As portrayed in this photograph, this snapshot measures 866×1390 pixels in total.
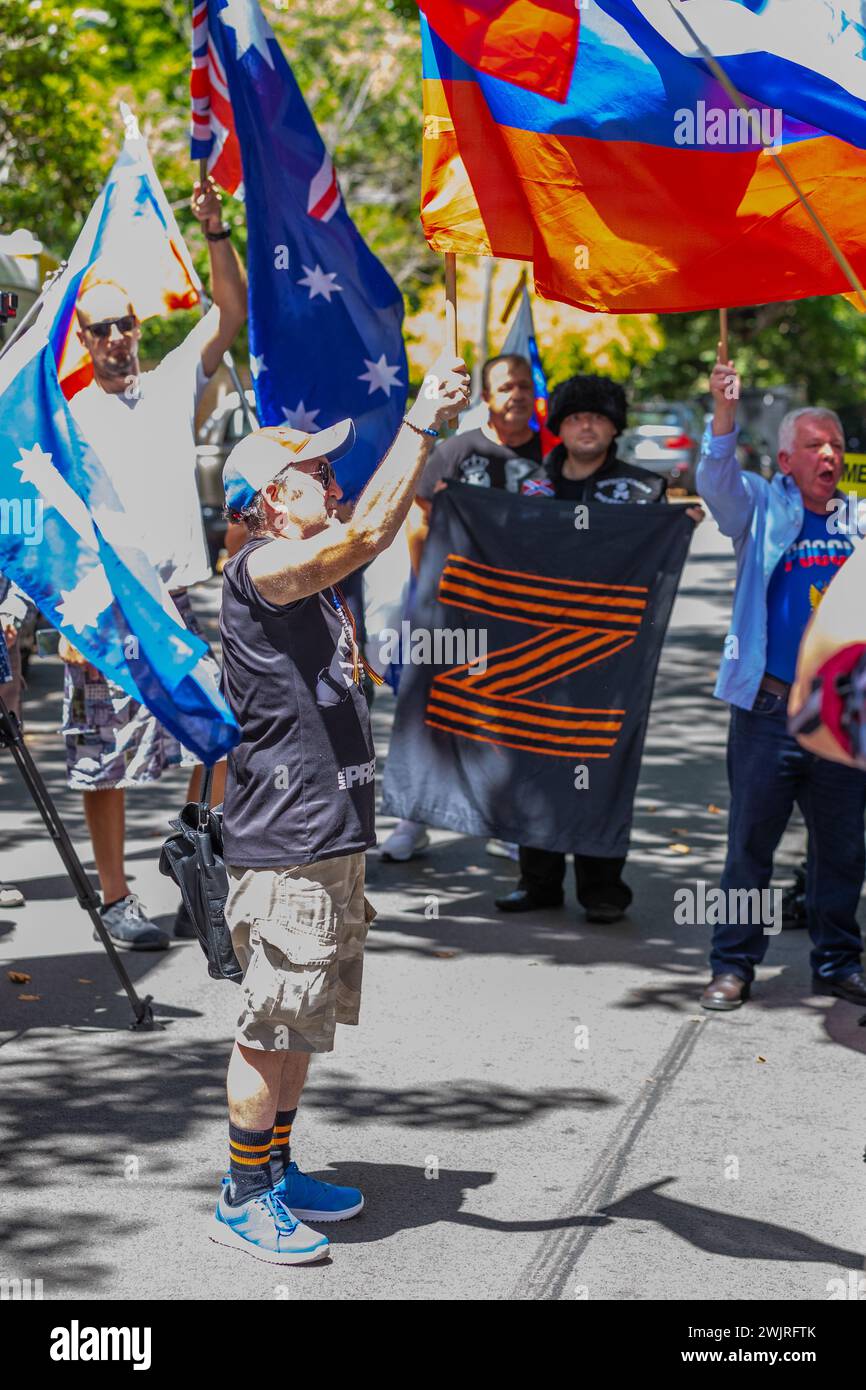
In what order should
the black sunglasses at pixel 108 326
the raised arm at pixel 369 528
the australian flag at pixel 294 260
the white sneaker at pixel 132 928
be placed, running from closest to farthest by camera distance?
the raised arm at pixel 369 528, the black sunglasses at pixel 108 326, the australian flag at pixel 294 260, the white sneaker at pixel 132 928

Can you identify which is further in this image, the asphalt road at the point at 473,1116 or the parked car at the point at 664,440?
the parked car at the point at 664,440

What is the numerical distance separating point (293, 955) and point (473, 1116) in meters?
1.31

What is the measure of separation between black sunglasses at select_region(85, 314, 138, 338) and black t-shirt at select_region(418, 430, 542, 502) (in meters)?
1.79

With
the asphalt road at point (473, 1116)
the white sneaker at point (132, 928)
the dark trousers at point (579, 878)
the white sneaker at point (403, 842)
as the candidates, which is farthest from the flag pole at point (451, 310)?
the white sneaker at point (403, 842)

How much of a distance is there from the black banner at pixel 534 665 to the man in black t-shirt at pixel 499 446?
0.81ft

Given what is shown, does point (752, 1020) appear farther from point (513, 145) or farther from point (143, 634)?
point (513, 145)

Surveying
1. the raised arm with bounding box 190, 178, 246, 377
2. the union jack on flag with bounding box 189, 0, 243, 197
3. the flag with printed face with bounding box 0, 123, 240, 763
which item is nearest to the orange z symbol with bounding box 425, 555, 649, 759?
the raised arm with bounding box 190, 178, 246, 377

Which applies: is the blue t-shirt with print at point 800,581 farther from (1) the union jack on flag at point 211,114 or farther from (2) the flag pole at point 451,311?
(1) the union jack on flag at point 211,114

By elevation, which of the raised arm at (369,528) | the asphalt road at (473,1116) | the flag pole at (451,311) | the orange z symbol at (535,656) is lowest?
the asphalt road at (473,1116)

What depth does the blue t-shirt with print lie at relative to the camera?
20.2 ft

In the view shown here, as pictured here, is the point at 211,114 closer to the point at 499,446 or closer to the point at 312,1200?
the point at 499,446

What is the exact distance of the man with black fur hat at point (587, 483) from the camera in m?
7.28

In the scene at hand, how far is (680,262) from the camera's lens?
5270 millimetres

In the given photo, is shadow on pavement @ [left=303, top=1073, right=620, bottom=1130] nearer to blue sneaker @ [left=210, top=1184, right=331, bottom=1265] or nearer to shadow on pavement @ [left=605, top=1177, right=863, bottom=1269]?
shadow on pavement @ [left=605, top=1177, right=863, bottom=1269]
